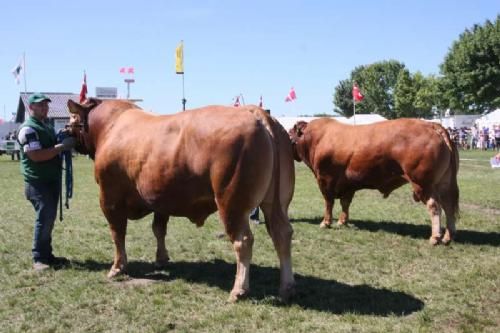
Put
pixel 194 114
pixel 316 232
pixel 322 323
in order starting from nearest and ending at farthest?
1. pixel 322 323
2. pixel 194 114
3. pixel 316 232

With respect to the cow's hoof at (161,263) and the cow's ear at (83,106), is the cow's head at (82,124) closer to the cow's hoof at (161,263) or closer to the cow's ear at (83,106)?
the cow's ear at (83,106)

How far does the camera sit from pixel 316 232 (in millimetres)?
9602

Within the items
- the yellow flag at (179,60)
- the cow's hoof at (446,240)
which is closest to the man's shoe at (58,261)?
the cow's hoof at (446,240)

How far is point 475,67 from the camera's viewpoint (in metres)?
47.4

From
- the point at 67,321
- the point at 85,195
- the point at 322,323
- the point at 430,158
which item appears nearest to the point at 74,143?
the point at 67,321

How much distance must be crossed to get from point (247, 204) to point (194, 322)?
4.01 feet

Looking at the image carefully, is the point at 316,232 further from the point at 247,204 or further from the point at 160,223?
the point at 247,204

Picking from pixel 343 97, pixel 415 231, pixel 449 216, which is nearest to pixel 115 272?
pixel 449 216

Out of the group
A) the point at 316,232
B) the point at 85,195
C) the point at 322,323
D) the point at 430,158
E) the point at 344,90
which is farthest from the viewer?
the point at 344,90

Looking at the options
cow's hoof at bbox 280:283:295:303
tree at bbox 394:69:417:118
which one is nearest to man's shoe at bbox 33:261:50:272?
cow's hoof at bbox 280:283:295:303

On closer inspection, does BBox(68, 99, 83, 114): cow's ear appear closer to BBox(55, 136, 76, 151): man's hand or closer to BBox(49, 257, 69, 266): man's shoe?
BBox(55, 136, 76, 151): man's hand

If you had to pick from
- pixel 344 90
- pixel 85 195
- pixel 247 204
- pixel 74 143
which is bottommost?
pixel 85 195

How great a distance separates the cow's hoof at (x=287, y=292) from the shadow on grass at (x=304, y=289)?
0.20 ft

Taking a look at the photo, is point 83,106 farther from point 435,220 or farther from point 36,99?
point 435,220
